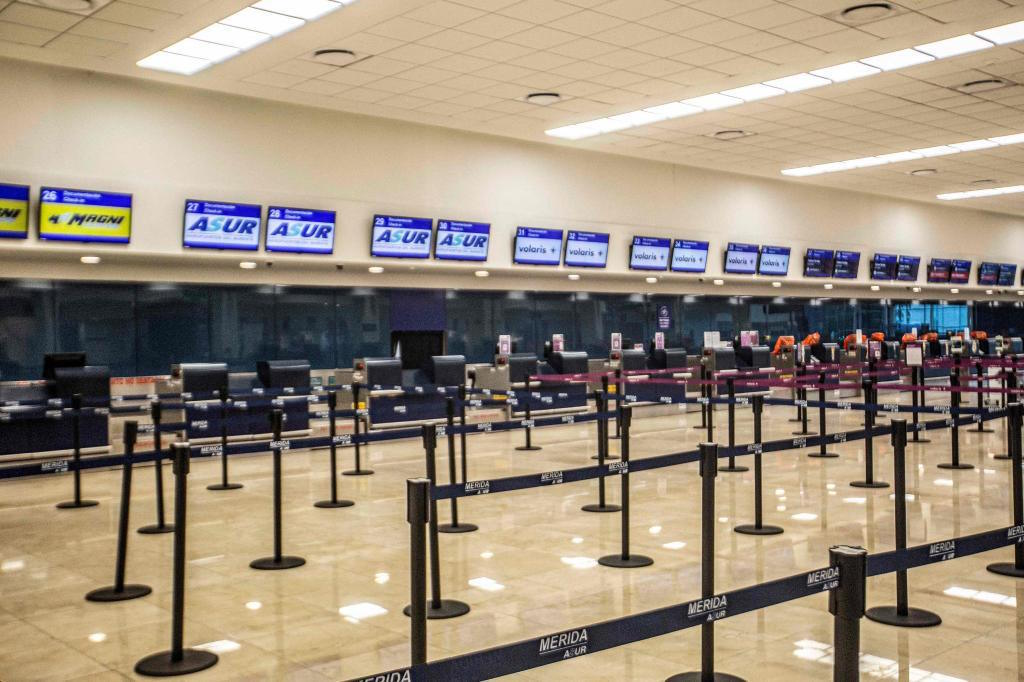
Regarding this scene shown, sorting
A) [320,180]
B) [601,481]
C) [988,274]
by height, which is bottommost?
[601,481]

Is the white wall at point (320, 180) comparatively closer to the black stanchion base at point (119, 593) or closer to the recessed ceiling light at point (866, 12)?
the black stanchion base at point (119, 593)

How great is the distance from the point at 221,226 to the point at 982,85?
1000cm

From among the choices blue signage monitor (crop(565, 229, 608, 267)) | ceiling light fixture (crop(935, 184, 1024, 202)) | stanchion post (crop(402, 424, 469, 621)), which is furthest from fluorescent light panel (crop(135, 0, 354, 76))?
ceiling light fixture (crop(935, 184, 1024, 202))

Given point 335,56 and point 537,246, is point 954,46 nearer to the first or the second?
point 335,56

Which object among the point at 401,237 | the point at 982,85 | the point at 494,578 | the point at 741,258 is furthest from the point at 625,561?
the point at 741,258

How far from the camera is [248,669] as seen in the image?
4352 mm

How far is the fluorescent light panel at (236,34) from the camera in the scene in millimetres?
8586

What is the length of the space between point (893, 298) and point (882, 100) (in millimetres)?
13572

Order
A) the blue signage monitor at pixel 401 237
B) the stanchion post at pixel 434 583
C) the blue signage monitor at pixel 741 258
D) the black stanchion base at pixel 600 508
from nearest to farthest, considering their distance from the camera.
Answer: the stanchion post at pixel 434 583
the black stanchion base at pixel 600 508
the blue signage monitor at pixel 401 237
the blue signage monitor at pixel 741 258

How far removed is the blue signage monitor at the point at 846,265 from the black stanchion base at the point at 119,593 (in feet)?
60.2

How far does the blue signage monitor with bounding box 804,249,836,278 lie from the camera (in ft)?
66.6

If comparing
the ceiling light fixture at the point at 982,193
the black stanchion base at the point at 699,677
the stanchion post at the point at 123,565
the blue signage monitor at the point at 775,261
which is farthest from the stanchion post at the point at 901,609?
the ceiling light fixture at the point at 982,193

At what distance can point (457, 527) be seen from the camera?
7.37 meters

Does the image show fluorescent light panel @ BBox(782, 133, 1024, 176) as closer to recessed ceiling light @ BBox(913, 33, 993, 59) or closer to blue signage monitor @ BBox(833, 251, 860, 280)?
blue signage monitor @ BBox(833, 251, 860, 280)
